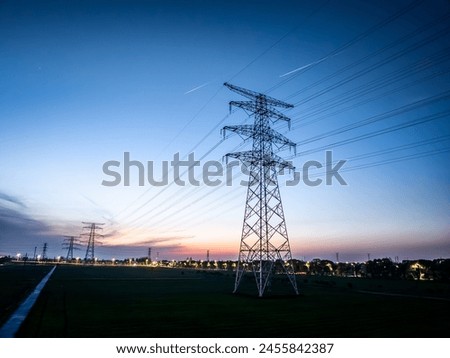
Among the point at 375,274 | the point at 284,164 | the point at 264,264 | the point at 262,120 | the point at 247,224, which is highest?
the point at 262,120

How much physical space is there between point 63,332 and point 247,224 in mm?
16917

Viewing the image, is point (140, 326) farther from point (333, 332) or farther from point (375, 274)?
point (375, 274)

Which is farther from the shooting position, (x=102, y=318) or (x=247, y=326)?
(x=102, y=318)

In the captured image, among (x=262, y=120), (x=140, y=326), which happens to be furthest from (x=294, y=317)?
(x=262, y=120)

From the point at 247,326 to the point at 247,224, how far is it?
12223 mm

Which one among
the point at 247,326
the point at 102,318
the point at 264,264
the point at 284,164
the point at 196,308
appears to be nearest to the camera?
the point at 247,326

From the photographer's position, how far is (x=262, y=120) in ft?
95.2

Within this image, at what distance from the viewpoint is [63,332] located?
43.4 feet

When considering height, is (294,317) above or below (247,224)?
below
